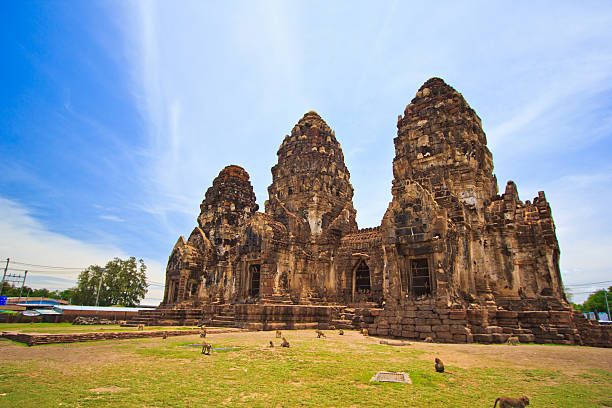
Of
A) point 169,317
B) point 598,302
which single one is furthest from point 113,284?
point 598,302

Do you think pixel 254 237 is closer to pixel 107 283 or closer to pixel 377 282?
pixel 377 282

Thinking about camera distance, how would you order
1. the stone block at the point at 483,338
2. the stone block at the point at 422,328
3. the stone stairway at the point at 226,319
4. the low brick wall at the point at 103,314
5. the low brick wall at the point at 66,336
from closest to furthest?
the low brick wall at the point at 66,336, the stone block at the point at 483,338, the stone block at the point at 422,328, the stone stairway at the point at 226,319, the low brick wall at the point at 103,314

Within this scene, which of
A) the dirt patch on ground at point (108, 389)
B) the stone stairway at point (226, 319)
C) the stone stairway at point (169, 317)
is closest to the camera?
the dirt patch on ground at point (108, 389)

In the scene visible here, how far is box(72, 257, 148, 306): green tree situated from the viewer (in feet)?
140

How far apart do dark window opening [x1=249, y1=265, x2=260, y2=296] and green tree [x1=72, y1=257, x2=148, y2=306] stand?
29.4 metres

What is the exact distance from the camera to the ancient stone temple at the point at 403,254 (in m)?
12.8

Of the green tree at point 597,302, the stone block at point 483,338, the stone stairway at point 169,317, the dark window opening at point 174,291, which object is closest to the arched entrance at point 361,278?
the stone block at point 483,338

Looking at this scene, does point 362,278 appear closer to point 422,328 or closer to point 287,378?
point 422,328

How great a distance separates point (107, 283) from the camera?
141ft

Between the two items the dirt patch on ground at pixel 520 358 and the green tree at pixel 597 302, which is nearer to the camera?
the dirt patch on ground at pixel 520 358

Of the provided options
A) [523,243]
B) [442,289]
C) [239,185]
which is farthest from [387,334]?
[239,185]

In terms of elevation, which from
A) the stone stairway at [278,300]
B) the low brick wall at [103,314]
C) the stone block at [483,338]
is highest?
the stone stairway at [278,300]

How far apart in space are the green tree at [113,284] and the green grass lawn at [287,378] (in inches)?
1510

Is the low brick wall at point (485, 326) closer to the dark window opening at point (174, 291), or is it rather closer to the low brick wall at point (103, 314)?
the dark window opening at point (174, 291)
